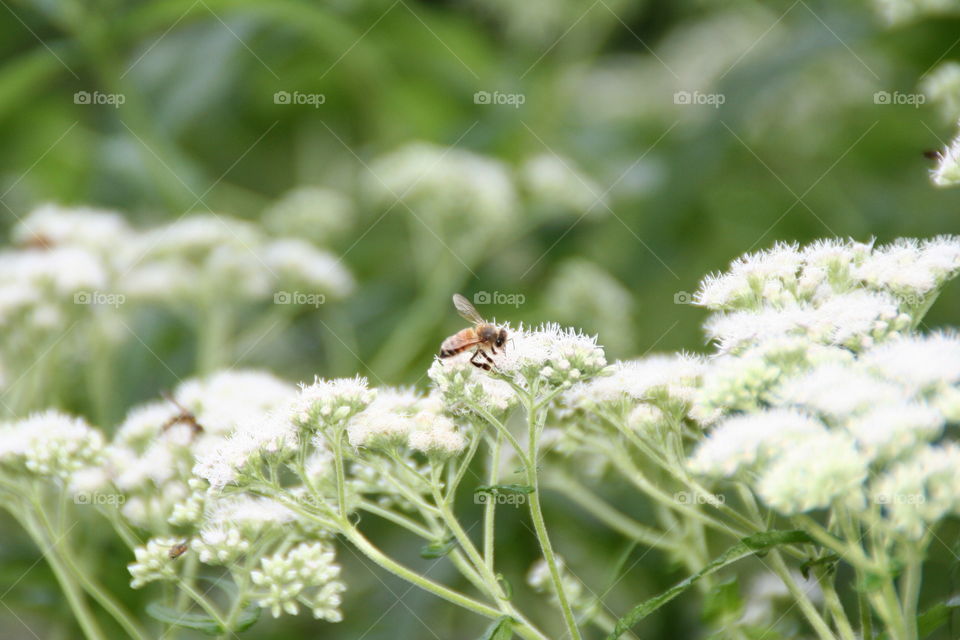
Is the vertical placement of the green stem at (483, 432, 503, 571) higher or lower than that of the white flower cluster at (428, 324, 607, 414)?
lower

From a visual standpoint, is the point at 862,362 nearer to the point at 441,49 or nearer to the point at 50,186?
the point at 441,49

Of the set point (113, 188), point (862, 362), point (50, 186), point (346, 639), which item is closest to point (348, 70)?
point (113, 188)

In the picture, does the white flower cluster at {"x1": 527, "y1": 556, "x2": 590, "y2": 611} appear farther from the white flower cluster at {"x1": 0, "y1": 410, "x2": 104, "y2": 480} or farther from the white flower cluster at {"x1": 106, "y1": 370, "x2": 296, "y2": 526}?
the white flower cluster at {"x1": 0, "y1": 410, "x2": 104, "y2": 480}
